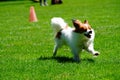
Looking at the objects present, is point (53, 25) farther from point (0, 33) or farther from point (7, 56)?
point (0, 33)

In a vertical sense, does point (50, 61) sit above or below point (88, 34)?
below

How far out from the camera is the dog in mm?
8148

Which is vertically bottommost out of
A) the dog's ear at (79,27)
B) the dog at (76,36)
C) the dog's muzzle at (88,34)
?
the dog at (76,36)

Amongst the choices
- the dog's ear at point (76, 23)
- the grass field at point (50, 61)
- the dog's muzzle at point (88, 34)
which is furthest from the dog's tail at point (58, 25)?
the dog's muzzle at point (88, 34)

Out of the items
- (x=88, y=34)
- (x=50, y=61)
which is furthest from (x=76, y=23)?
(x=50, y=61)

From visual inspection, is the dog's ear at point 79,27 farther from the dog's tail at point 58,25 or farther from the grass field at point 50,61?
the dog's tail at point 58,25

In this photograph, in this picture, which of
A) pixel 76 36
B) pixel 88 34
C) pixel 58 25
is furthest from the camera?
pixel 58 25

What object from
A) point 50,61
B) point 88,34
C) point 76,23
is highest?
point 76,23

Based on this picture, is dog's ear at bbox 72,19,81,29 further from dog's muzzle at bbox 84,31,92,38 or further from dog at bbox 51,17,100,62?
dog's muzzle at bbox 84,31,92,38

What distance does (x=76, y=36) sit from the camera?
27.4ft

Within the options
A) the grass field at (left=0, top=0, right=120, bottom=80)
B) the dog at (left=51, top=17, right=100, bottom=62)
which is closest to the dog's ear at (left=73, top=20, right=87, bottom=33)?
the dog at (left=51, top=17, right=100, bottom=62)

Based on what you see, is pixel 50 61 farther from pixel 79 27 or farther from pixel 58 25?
pixel 79 27

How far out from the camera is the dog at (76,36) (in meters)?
8.15

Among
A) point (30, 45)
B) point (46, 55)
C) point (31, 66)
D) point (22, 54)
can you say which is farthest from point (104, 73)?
point (30, 45)
